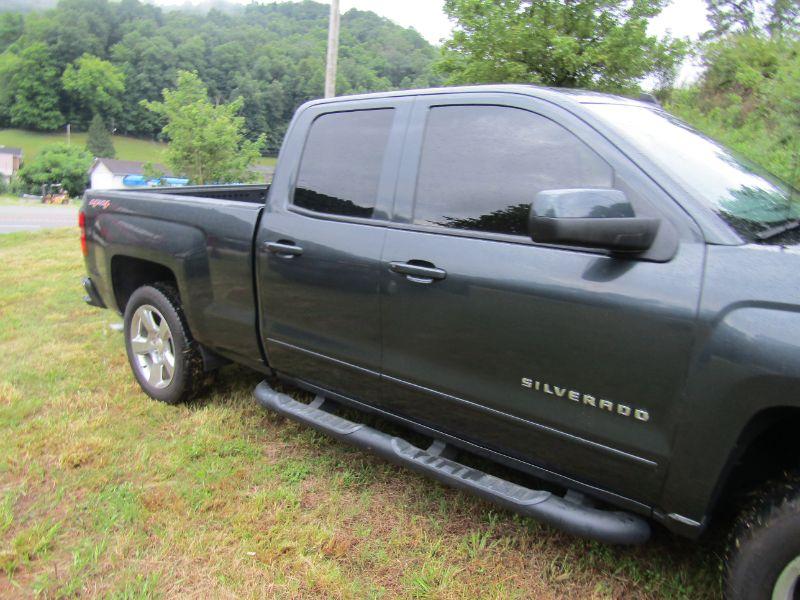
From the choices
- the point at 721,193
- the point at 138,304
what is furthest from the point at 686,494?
the point at 138,304

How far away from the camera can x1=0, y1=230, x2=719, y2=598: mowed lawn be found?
2.22 m

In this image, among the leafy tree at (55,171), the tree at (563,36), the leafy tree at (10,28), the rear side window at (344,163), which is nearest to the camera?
the rear side window at (344,163)

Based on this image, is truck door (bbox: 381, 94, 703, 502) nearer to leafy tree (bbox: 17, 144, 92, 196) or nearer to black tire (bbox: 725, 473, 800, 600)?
black tire (bbox: 725, 473, 800, 600)

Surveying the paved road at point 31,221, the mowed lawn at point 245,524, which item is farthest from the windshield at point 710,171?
the paved road at point 31,221

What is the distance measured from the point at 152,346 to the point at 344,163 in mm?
1892

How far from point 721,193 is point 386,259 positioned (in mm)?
1243

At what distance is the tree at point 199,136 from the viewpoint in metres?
14.4

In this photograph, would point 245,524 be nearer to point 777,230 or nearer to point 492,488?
point 492,488

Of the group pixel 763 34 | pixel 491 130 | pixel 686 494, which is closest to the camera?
pixel 686 494

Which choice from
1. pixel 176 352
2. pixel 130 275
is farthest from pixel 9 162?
pixel 176 352

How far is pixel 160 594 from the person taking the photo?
2188mm

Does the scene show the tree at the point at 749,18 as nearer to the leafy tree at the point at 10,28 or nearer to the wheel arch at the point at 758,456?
the wheel arch at the point at 758,456

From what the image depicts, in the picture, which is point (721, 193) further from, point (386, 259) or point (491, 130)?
point (386, 259)

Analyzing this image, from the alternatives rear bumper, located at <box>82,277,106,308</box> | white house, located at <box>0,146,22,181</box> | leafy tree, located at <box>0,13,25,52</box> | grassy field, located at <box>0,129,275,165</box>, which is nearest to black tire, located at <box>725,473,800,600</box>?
rear bumper, located at <box>82,277,106,308</box>
